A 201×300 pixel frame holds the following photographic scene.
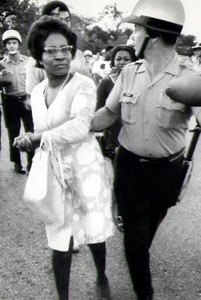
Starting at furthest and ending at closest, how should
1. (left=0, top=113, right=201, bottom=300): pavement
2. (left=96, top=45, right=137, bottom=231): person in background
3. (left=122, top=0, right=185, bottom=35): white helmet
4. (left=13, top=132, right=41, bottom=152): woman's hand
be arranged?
(left=96, top=45, right=137, bottom=231): person in background → (left=0, top=113, right=201, bottom=300): pavement → (left=13, top=132, right=41, bottom=152): woman's hand → (left=122, top=0, right=185, bottom=35): white helmet

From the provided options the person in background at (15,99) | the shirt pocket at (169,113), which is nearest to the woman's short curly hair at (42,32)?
the shirt pocket at (169,113)

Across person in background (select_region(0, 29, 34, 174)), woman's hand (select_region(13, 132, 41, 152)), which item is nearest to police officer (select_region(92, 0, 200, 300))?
woman's hand (select_region(13, 132, 41, 152))

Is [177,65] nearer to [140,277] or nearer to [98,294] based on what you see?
[140,277]

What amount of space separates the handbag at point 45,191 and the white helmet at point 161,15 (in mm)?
903

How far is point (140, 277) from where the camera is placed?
3.04 meters

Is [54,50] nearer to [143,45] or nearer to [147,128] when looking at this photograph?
[143,45]

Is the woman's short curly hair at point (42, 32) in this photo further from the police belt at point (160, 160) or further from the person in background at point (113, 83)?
the person in background at point (113, 83)

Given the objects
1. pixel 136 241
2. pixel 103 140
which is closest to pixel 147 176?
pixel 136 241

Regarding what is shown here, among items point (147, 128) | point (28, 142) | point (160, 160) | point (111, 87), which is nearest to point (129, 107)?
point (147, 128)

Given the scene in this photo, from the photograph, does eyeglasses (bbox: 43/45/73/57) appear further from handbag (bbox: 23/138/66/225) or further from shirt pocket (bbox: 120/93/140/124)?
handbag (bbox: 23/138/66/225)

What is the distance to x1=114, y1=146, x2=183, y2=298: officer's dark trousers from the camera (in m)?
2.92

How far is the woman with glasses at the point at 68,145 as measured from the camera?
285 centimetres

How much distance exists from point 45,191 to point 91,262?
1.40m

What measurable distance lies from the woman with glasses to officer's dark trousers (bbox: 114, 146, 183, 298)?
12 cm
